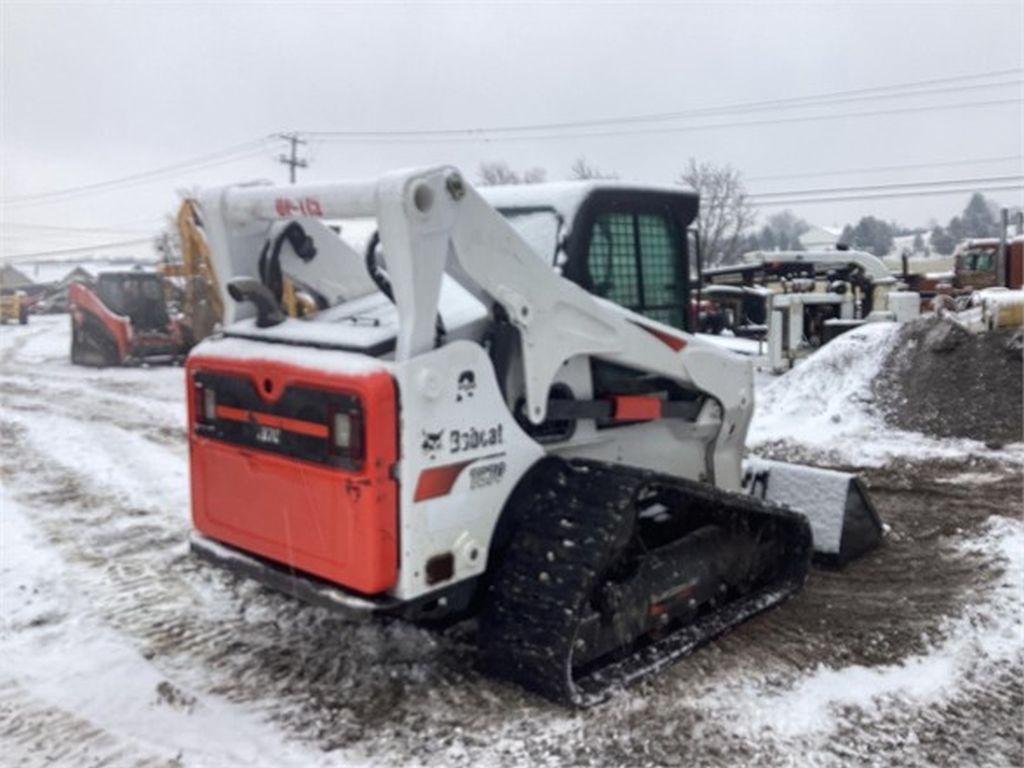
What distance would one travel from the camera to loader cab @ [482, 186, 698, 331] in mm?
4707

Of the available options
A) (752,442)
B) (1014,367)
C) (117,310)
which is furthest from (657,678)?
(117,310)

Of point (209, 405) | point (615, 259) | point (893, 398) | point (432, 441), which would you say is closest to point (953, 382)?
point (893, 398)

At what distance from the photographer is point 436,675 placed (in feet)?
14.5

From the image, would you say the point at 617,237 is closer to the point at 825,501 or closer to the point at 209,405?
the point at 209,405

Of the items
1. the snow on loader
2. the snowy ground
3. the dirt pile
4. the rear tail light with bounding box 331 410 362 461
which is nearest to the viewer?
the rear tail light with bounding box 331 410 362 461

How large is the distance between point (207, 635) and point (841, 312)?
13842 millimetres

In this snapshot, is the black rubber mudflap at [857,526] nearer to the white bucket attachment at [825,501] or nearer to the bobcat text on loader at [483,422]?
the white bucket attachment at [825,501]

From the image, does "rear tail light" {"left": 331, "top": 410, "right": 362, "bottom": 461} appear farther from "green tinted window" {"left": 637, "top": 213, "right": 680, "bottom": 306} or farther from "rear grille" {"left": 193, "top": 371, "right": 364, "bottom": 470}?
"green tinted window" {"left": 637, "top": 213, "right": 680, "bottom": 306}

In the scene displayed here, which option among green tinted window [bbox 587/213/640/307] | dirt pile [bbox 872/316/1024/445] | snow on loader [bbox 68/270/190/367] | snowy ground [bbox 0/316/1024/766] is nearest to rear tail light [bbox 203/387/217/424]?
snowy ground [bbox 0/316/1024/766]

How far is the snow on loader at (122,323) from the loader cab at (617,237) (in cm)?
1601

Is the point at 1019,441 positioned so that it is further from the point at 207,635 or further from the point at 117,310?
the point at 117,310

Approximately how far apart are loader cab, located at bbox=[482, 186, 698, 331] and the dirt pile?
241 inches

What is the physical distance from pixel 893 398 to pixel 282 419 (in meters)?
8.81

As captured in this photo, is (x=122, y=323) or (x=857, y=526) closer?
(x=857, y=526)
